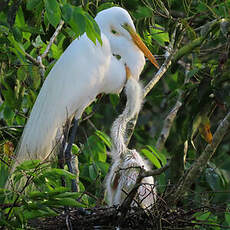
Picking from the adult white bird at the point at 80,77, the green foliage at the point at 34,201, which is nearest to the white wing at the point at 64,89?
the adult white bird at the point at 80,77

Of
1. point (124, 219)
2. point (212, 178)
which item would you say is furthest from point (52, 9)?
point (212, 178)

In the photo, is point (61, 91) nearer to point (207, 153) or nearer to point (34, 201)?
point (34, 201)

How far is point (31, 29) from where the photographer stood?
2.36 m

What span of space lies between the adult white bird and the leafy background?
0.31ft

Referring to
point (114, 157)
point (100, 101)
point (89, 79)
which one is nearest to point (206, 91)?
point (114, 157)

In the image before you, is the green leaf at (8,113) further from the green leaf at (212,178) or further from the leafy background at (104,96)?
the green leaf at (212,178)

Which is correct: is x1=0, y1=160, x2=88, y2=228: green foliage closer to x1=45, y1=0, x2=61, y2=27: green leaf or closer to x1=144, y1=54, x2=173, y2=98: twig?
x1=45, y1=0, x2=61, y2=27: green leaf

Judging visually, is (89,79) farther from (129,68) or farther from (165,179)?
(165,179)

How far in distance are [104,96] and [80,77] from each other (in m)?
0.47

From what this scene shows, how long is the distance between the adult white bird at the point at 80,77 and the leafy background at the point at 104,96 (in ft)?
0.31

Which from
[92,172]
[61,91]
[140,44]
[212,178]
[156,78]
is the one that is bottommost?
[212,178]

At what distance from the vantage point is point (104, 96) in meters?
3.12

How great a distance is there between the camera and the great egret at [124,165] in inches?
94.9

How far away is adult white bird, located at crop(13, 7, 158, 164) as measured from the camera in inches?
103
